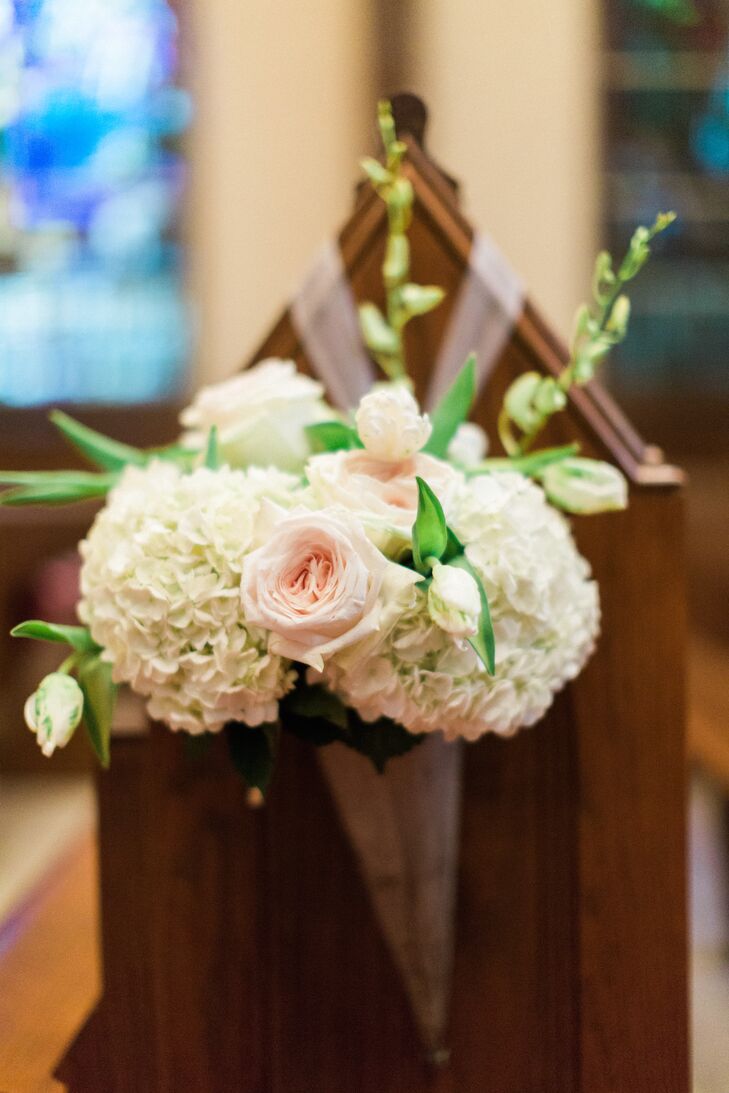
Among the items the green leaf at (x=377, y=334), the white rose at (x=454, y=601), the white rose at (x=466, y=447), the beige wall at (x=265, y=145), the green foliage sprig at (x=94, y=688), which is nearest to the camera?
the white rose at (x=454, y=601)

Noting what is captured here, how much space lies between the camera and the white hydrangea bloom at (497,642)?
0.58m

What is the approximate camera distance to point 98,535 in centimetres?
65

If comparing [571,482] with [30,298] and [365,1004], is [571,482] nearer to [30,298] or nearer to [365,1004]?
[365,1004]

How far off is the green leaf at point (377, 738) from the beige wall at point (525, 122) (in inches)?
94.0

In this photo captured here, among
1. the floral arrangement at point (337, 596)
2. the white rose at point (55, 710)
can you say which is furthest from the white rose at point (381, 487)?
the white rose at point (55, 710)

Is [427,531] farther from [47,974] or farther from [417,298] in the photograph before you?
[47,974]

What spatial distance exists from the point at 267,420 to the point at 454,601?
10.0 inches

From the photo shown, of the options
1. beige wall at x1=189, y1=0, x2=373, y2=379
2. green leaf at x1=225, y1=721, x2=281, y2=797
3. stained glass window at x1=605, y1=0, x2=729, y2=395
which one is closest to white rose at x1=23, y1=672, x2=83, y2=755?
green leaf at x1=225, y1=721, x2=281, y2=797

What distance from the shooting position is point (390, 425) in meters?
0.61

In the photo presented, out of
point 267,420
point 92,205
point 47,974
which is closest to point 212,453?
point 267,420

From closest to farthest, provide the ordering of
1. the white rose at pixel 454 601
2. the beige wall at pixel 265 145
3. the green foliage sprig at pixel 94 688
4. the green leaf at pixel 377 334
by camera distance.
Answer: the white rose at pixel 454 601 < the green foliage sprig at pixel 94 688 < the green leaf at pixel 377 334 < the beige wall at pixel 265 145

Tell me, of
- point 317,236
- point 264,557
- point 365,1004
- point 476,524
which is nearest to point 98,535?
point 264,557

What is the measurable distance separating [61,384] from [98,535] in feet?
8.09

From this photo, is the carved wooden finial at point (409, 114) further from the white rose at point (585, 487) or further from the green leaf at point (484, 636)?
the green leaf at point (484, 636)
